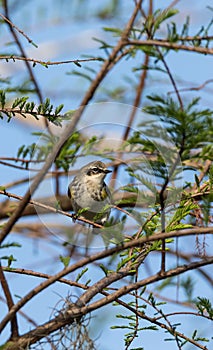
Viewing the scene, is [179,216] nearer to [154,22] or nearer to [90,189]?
[154,22]

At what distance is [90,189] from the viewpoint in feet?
6.90

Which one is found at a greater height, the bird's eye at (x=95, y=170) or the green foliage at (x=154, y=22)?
the bird's eye at (x=95, y=170)

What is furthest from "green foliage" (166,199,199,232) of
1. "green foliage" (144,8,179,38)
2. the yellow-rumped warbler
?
the yellow-rumped warbler

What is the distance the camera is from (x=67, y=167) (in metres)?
2.39

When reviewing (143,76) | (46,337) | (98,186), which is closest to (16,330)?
(46,337)

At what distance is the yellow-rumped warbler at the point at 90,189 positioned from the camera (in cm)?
211

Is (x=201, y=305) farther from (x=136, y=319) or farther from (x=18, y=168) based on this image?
(x=18, y=168)

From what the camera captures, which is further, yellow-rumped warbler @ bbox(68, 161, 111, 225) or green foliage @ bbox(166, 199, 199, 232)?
yellow-rumped warbler @ bbox(68, 161, 111, 225)

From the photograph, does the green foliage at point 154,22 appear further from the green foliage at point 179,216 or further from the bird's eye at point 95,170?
the bird's eye at point 95,170

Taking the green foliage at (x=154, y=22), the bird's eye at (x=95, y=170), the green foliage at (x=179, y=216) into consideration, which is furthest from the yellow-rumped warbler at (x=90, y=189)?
the green foliage at (x=154, y=22)

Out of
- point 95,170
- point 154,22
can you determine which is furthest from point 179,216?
point 95,170

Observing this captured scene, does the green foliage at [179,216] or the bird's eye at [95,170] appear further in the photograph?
the bird's eye at [95,170]

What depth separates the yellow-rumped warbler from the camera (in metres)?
2.11

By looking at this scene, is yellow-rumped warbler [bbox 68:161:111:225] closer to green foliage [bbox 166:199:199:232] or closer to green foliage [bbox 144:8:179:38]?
green foliage [bbox 166:199:199:232]
